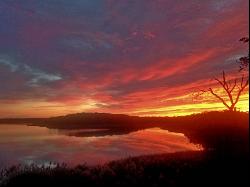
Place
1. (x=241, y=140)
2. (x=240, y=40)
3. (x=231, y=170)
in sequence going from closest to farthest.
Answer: (x=231, y=170), (x=241, y=140), (x=240, y=40)

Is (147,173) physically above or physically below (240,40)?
below

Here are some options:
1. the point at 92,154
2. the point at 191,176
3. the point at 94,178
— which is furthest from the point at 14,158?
the point at 191,176

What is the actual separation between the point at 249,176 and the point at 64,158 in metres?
24.2

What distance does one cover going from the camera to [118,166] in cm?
1867

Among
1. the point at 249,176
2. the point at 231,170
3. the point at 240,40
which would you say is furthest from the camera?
the point at 240,40

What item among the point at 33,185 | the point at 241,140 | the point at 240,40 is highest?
the point at 240,40

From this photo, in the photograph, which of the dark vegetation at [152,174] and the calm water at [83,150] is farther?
the calm water at [83,150]

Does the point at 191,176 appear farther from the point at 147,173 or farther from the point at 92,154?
the point at 92,154

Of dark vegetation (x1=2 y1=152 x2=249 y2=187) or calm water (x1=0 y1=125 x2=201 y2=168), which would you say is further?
calm water (x1=0 y1=125 x2=201 y2=168)

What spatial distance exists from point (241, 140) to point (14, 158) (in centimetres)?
2255

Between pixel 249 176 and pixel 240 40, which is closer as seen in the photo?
pixel 249 176

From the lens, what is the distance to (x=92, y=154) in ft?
129

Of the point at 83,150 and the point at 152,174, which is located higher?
the point at 83,150

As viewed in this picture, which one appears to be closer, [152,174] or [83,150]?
[152,174]
